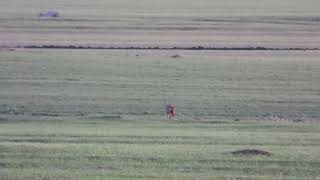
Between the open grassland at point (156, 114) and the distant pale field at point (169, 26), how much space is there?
8.59 metres

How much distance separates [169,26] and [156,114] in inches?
1904

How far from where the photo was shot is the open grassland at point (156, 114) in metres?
17.4

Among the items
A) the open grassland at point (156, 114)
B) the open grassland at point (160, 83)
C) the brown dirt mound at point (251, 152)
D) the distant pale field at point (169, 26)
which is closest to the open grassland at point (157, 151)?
the open grassland at point (156, 114)

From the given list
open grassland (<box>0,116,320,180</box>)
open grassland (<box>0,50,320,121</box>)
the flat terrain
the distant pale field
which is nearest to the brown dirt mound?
the flat terrain

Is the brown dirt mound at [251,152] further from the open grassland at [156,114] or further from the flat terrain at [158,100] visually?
the open grassland at [156,114]

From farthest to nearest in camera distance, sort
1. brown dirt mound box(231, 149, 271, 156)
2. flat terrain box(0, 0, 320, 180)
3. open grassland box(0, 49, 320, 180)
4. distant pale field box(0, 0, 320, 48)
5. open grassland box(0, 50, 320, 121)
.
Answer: distant pale field box(0, 0, 320, 48) < open grassland box(0, 50, 320, 121) < brown dirt mound box(231, 149, 271, 156) < flat terrain box(0, 0, 320, 180) < open grassland box(0, 49, 320, 180)

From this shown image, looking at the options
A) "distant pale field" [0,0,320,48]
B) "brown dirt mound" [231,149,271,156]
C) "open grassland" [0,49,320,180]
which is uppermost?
"distant pale field" [0,0,320,48]

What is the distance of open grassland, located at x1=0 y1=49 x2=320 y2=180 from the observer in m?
17.4

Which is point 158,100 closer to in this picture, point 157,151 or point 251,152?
point 157,151

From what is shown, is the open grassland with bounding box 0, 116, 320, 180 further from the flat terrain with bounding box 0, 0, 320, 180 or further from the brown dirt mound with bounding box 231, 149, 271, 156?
the brown dirt mound with bounding box 231, 149, 271, 156

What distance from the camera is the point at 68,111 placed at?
30734mm

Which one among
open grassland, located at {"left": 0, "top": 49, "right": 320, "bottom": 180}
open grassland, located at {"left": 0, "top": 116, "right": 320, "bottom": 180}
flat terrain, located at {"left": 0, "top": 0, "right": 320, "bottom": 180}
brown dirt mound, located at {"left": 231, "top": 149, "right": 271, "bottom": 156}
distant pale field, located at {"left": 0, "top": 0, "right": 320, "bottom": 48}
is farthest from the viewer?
distant pale field, located at {"left": 0, "top": 0, "right": 320, "bottom": 48}

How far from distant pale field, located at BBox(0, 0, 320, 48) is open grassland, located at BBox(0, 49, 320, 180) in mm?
8593

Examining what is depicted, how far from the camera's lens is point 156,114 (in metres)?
30.1
